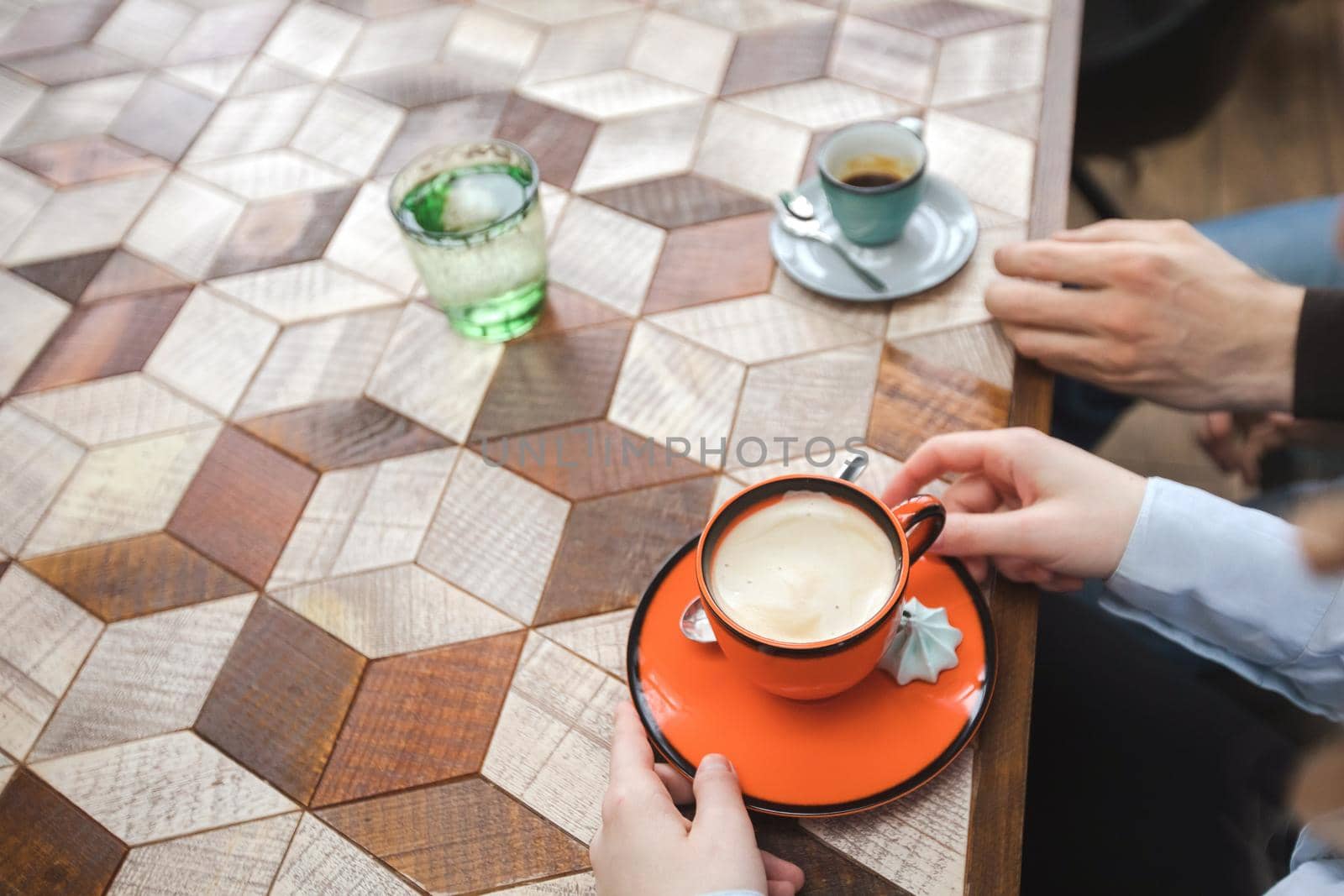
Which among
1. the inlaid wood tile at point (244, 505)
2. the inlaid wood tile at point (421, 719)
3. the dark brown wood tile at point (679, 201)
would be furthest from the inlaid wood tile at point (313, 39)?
the inlaid wood tile at point (421, 719)

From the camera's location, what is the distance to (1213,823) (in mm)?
631

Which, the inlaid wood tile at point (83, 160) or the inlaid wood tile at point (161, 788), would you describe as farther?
the inlaid wood tile at point (83, 160)

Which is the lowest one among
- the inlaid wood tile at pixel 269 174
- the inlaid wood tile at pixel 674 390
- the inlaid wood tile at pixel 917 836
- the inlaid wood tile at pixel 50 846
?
the inlaid wood tile at pixel 917 836

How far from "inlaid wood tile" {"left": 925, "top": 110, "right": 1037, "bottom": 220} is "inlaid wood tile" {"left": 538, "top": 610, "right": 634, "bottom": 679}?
18.8 inches

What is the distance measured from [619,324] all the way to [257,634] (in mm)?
348

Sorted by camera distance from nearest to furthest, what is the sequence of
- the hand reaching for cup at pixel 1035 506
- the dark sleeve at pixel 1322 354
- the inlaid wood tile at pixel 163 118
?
the hand reaching for cup at pixel 1035 506, the dark sleeve at pixel 1322 354, the inlaid wood tile at pixel 163 118

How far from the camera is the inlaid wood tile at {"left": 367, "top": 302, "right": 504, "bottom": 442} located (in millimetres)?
745

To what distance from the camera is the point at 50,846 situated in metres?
0.57

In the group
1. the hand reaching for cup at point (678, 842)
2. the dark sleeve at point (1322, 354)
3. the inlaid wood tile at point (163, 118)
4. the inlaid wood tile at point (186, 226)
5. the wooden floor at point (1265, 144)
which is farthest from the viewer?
the wooden floor at point (1265, 144)

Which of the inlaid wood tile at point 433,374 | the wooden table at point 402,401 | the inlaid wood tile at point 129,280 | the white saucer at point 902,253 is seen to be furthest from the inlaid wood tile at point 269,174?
the white saucer at point 902,253

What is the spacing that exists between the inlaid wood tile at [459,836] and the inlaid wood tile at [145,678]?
141mm

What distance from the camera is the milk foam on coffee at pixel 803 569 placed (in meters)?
0.51

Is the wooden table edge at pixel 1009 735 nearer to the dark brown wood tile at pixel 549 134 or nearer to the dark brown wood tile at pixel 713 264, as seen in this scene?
the dark brown wood tile at pixel 713 264

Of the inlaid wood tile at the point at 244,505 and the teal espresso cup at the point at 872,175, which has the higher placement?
the teal espresso cup at the point at 872,175
